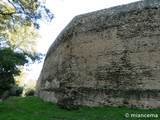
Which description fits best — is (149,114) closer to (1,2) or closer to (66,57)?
(66,57)

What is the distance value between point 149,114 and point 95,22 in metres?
7.34

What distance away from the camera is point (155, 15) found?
11.5 metres

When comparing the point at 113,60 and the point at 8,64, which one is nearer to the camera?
the point at 113,60

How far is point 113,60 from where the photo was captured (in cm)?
1205

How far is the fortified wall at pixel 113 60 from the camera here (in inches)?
422

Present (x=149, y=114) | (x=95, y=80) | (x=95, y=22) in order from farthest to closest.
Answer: (x=95, y=22) → (x=95, y=80) → (x=149, y=114)

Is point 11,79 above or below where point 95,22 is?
below

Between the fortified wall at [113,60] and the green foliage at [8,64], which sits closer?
the fortified wall at [113,60]

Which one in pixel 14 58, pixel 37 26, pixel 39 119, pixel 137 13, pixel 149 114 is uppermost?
pixel 137 13

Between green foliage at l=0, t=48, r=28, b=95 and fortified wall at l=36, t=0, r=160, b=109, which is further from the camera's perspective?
green foliage at l=0, t=48, r=28, b=95

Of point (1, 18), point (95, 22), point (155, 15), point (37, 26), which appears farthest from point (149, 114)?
point (1, 18)

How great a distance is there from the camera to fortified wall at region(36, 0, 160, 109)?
10.7 m

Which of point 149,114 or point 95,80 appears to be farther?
point 95,80

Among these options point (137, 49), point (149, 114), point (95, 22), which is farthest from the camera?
point (95, 22)
